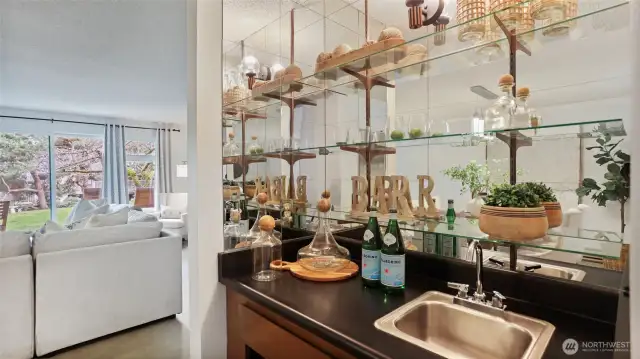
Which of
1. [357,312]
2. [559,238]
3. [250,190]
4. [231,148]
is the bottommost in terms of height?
[357,312]

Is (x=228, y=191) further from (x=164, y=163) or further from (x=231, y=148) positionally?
(x=164, y=163)

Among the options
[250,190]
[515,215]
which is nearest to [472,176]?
[515,215]

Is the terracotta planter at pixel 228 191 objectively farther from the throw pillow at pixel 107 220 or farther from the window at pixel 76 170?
the window at pixel 76 170

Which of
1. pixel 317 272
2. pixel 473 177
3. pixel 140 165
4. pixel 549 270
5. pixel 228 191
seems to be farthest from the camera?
pixel 140 165

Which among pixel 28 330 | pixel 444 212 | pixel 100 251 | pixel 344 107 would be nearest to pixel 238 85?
pixel 344 107

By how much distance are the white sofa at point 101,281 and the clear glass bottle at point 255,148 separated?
61.8 inches

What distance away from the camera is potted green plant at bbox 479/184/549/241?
2.96 feet

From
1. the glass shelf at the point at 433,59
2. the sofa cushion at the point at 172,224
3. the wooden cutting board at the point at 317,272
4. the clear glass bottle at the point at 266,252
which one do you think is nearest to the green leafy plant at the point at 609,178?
the glass shelf at the point at 433,59

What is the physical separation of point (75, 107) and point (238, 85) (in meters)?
5.03

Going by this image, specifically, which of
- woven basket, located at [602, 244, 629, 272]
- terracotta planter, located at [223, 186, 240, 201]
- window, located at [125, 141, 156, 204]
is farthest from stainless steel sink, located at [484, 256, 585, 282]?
window, located at [125, 141, 156, 204]

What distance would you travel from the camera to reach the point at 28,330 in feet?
7.22

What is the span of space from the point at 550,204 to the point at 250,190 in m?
1.36

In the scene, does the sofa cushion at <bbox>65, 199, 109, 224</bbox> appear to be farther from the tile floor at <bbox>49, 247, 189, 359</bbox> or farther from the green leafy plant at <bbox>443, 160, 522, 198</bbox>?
the green leafy plant at <bbox>443, 160, 522, 198</bbox>

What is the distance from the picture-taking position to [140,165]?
6824mm
